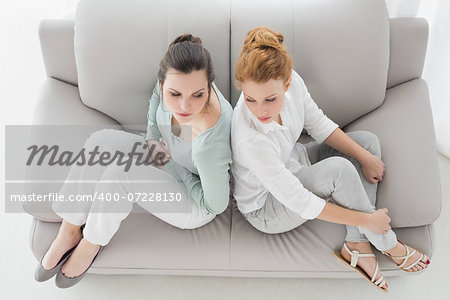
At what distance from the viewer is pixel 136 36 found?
161 cm

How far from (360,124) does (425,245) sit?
47cm

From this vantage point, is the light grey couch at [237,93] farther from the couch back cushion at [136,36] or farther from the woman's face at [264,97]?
the woman's face at [264,97]

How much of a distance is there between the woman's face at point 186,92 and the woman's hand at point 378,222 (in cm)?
64

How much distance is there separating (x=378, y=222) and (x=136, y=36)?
100 cm

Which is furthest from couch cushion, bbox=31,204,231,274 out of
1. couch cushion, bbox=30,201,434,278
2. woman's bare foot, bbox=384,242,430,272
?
woman's bare foot, bbox=384,242,430,272

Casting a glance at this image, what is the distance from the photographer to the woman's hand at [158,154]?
5.27ft

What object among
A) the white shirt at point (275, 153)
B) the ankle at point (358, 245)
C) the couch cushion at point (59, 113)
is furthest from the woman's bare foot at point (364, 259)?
the couch cushion at point (59, 113)

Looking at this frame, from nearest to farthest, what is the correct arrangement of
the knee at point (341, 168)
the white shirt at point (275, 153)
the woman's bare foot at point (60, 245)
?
1. the white shirt at point (275, 153)
2. the knee at point (341, 168)
3. the woman's bare foot at point (60, 245)

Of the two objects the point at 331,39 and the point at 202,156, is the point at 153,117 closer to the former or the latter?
the point at 202,156

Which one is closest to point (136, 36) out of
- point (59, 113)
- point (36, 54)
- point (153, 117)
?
point (153, 117)

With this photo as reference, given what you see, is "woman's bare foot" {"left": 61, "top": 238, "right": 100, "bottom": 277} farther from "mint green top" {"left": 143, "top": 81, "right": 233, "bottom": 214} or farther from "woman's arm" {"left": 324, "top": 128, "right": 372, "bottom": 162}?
"woman's arm" {"left": 324, "top": 128, "right": 372, "bottom": 162}

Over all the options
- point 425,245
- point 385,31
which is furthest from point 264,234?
point 385,31

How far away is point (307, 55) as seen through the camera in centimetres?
162

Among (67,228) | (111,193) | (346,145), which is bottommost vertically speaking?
A: (67,228)
